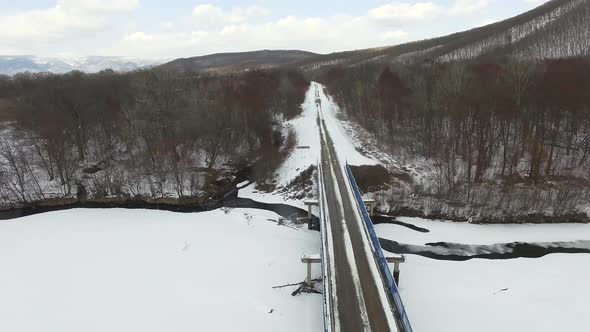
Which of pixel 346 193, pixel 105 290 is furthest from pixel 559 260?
pixel 105 290

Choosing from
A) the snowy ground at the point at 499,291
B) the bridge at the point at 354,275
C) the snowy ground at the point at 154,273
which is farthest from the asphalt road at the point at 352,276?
the snowy ground at the point at 499,291

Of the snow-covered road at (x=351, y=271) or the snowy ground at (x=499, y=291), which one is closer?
the snow-covered road at (x=351, y=271)

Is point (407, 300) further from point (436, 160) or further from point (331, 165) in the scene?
point (436, 160)

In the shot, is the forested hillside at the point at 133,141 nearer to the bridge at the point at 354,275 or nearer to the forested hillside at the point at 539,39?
the bridge at the point at 354,275

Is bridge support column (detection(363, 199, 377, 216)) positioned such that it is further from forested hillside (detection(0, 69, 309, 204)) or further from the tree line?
forested hillside (detection(0, 69, 309, 204))

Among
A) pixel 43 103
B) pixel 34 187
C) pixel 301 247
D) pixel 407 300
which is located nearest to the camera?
pixel 407 300
